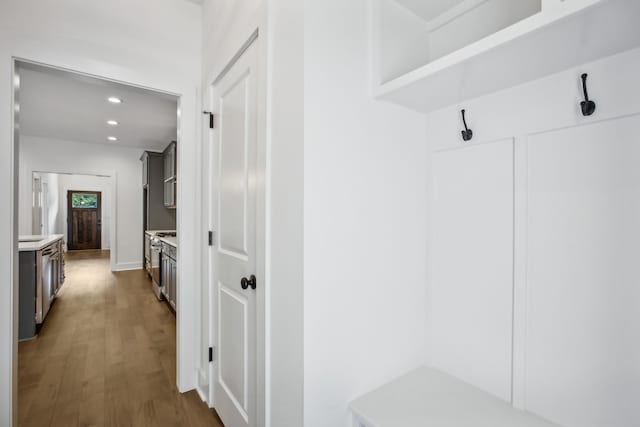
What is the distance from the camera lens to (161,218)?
637 cm

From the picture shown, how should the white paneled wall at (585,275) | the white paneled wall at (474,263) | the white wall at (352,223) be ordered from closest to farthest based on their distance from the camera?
1. the white paneled wall at (585,275)
2. the white wall at (352,223)
3. the white paneled wall at (474,263)

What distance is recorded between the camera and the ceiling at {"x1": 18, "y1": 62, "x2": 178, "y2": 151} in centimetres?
341

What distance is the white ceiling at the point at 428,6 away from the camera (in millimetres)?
1314

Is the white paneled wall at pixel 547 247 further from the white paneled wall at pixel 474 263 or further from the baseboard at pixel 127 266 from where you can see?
the baseboard at pixel 127 266

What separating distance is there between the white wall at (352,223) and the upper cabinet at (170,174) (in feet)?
15.2

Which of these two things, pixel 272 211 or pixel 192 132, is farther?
pixel 192 132

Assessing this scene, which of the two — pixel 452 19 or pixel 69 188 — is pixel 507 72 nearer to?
pixel 452 19

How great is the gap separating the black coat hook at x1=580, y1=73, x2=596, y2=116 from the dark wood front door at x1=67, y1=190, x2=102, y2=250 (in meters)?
12.8

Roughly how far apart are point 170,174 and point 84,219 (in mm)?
7470

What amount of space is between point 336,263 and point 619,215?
889mm

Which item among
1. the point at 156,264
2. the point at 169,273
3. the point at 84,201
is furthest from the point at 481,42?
the point at 84,201

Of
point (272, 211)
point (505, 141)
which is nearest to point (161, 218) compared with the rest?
point (272, 211)

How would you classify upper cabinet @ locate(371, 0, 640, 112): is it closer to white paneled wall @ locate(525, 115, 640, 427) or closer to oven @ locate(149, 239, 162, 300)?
white paneled wall @ locate(525, 115, 640, 427)

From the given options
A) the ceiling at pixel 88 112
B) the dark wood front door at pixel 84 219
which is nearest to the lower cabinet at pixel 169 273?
the ceiling at pixel 88 112
